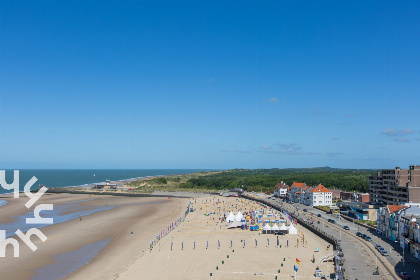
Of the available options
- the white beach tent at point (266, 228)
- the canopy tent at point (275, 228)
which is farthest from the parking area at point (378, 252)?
the white beach tent at point (266, 228)

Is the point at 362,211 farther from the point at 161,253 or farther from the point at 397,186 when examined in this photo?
the point at 161,253

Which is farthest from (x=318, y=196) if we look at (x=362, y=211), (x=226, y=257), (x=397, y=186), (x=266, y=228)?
(x=226, y=257)

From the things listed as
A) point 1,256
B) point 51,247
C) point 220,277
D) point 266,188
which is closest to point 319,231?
point 220,277

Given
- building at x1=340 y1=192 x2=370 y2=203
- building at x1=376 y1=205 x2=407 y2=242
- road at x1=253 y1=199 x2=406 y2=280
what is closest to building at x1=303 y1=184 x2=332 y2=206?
building at x1=340 y1=192 x2=370 y2=203

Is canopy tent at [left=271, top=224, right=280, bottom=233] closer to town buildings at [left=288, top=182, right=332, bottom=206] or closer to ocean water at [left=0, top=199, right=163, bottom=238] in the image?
ocean water at [left=0, top=199, right=163, bottom=238]

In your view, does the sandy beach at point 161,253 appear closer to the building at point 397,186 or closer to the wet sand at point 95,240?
the wet sand at point 95,240

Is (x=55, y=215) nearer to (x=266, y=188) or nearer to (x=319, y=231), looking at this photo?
(x=319, y=231)
